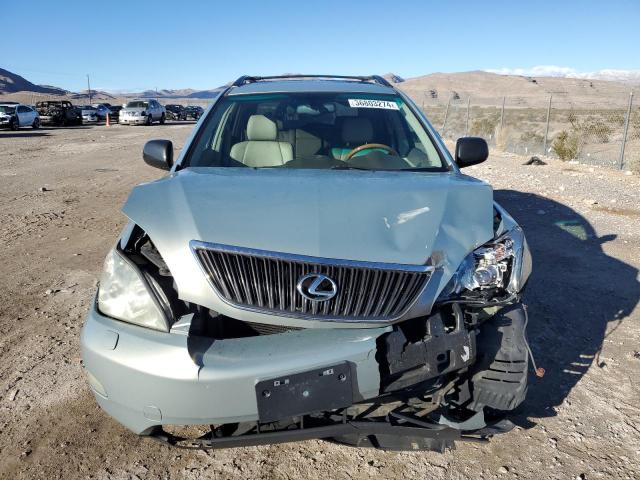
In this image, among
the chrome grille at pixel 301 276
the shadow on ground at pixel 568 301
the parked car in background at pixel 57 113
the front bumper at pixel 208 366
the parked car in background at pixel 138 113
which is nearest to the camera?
the front bumper at pixel 208 366

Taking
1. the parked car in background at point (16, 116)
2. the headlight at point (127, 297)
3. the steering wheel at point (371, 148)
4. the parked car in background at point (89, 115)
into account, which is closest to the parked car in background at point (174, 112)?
the parked car in background at point (89, 115)

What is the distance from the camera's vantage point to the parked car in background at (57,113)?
3050 cm

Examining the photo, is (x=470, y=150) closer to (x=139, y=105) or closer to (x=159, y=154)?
(x=159, y=154)

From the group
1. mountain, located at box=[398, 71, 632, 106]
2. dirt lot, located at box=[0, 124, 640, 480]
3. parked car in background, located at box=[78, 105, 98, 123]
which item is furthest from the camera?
mountain, located at box=[398, 71, 632, 106]

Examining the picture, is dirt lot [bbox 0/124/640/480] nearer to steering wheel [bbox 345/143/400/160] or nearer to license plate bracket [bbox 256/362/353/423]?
license plate bracket [bbox 256/362/353/423]

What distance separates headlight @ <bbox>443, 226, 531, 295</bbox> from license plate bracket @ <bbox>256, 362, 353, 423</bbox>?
0.62 metres

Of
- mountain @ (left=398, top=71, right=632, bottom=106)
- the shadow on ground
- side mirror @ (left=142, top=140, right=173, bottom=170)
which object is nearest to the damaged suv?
the shadow on ground

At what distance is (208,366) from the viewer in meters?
1.85

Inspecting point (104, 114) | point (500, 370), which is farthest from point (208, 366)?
point (104, 114)

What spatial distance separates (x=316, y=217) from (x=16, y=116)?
2863 centimetres

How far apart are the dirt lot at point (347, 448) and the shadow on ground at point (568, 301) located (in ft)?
0.04

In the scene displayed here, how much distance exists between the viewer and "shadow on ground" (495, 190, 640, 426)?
3114 millimetres

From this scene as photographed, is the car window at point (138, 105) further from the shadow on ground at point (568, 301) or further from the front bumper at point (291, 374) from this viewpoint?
the front bumper at point (291, 374)

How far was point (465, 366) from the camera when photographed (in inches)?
80.0
